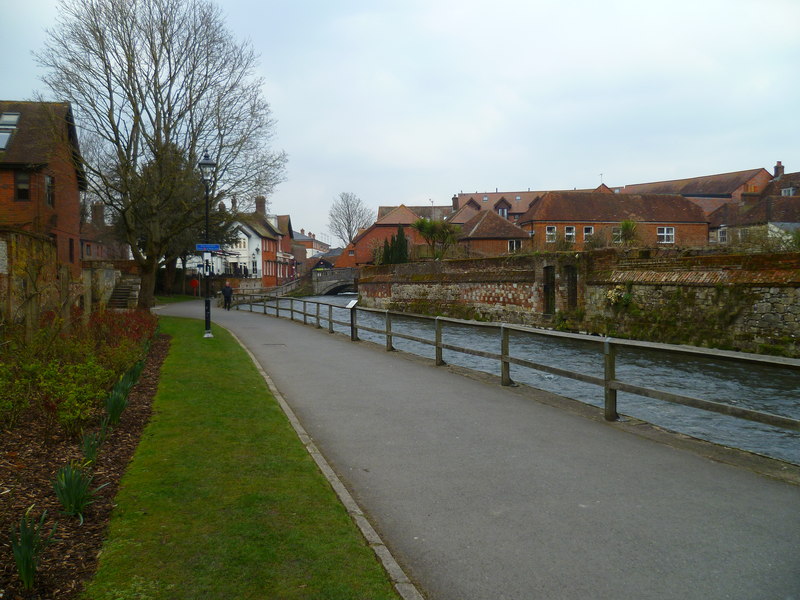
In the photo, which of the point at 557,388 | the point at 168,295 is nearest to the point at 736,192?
the point at 168,295

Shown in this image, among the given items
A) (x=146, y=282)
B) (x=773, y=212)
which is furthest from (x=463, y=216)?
(x=146, y=282)

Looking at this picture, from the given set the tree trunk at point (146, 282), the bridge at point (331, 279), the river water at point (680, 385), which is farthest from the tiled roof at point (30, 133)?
the bridge at point (331, 279)

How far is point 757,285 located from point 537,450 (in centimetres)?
1627

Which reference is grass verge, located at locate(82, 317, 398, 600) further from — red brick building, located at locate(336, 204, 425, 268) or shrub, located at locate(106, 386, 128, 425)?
red brick building, located at locate(336, 204, 425, 268)

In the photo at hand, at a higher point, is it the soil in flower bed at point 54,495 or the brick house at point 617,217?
Answer: the brick house at point 617,217

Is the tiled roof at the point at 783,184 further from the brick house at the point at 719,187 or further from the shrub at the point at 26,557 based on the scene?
the shrub at the point at 26,557

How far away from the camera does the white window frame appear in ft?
202

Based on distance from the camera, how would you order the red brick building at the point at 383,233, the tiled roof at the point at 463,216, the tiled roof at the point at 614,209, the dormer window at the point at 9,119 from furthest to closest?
the tiled roof at the point at 463,216 < the red brick building at the point at 383,233 < the tiled roof at the point at 614,209 < the dormer window at the point at 9,119

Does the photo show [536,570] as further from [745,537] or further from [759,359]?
[759,359]

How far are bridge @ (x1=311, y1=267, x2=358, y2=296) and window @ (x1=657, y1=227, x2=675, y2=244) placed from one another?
1291 inches

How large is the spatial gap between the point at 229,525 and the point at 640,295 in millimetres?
23269

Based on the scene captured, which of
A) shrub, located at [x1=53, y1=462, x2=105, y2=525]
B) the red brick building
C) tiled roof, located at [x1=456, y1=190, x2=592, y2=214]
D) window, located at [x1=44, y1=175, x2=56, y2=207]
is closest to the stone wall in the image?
shrub, located at [x1=53, y1=462, x2=105, y2=525]

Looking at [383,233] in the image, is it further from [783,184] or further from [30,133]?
[30,133]

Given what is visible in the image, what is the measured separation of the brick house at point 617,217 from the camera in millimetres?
61375
